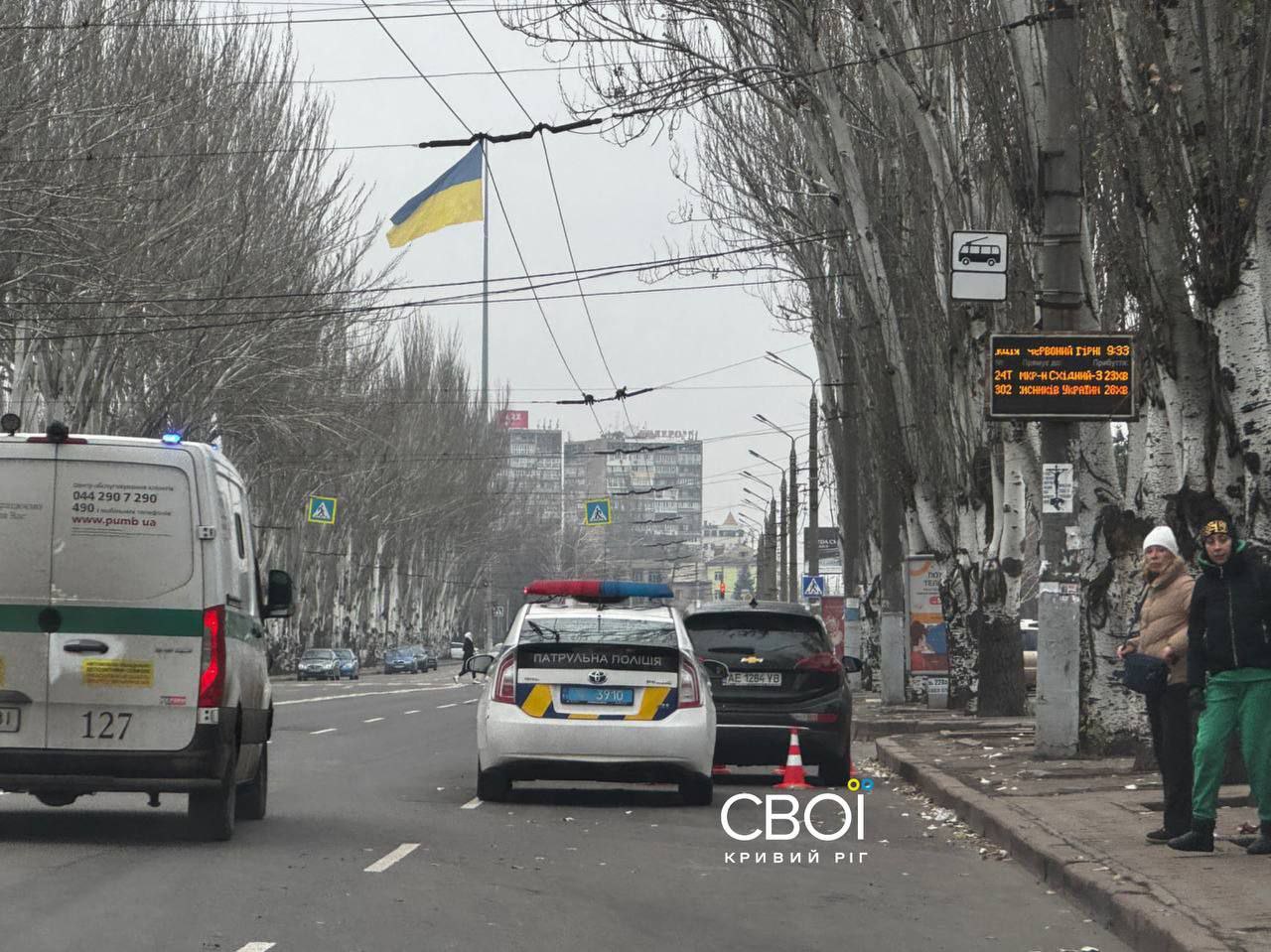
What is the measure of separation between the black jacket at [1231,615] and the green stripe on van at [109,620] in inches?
204

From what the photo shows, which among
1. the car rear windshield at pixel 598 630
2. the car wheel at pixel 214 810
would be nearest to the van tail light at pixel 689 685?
the car rear windshield at pixel 598 630

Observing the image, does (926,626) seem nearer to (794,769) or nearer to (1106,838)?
(794,769)

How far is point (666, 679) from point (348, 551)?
7050 centimetres

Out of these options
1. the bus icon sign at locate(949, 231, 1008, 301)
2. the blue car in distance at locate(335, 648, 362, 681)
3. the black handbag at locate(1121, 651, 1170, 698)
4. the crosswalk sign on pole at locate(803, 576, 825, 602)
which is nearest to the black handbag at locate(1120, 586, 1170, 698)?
the black handbag at locate(1121, 651, 1170, 698)

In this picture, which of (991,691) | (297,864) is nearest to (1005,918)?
(297,864)

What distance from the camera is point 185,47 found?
41531 mm

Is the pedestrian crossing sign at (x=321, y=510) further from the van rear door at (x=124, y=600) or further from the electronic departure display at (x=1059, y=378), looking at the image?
the van rear door at (x=124, y=600)

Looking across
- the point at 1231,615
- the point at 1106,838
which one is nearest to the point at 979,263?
the point at 1106,838

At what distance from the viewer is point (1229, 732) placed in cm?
1062

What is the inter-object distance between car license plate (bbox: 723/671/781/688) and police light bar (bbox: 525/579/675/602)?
0.90m

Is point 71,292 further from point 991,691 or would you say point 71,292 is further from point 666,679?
point 666,679

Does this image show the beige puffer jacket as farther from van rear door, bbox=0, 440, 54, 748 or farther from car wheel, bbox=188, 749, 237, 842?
van rear door, bbox=0, 440, 54, 748

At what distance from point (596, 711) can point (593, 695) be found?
0.39 ft

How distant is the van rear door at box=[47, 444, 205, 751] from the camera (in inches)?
453
